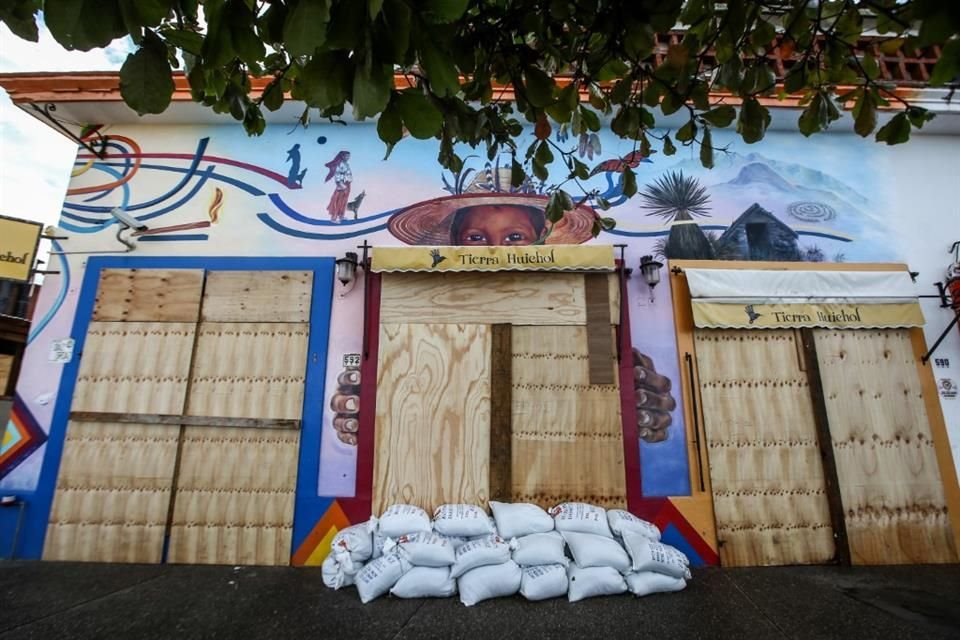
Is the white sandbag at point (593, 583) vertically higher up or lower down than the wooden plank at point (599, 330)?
lower down

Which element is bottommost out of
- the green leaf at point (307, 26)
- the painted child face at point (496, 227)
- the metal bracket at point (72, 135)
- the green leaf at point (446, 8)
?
the green leaf at point (307, 26)

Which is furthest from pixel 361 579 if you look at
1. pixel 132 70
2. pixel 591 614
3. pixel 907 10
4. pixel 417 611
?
pixel 907 10

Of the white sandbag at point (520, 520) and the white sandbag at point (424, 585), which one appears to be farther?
the white sandbag at point (520, 520)

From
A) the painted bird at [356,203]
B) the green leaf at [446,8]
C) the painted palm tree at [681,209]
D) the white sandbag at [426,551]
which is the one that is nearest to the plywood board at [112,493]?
the white sandbag at [426,551]

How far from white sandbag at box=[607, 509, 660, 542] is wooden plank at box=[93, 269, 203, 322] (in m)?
4.83

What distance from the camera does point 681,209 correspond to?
521 cm

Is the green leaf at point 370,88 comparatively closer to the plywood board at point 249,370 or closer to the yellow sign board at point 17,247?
the plywood board at point 249,370

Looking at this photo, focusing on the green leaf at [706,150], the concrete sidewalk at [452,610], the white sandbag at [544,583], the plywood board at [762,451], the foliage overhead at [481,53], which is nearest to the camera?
the foliage overhead at [481,53]

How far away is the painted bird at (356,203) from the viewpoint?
5.20m

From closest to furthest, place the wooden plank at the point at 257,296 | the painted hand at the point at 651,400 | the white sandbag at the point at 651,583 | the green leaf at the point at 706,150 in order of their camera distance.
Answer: the green leaf at the point at 706,150 < the white sandbag at the point at 651,583 < the painted hand at the point at 651,400 < the wooden plank at the point at 257,296

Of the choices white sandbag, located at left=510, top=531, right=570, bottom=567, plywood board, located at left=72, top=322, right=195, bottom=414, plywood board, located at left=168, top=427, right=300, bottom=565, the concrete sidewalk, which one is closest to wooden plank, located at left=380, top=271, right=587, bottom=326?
plywood board, located at left=168, top=427, right=300, bottom=565

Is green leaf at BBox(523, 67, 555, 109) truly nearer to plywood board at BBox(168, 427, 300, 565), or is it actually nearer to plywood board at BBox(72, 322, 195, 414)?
plywood board at BBox(168, 427, 300, 565)

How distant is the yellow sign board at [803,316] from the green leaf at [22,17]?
16.6ft

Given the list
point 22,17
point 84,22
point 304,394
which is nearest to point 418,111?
point 84,22
